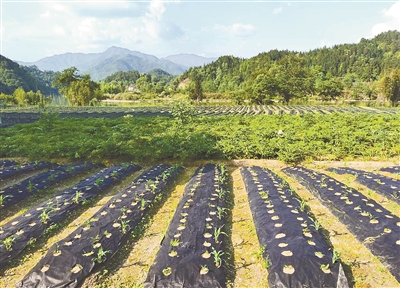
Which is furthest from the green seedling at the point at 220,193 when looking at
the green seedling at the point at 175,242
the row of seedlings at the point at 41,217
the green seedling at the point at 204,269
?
the row of seedlings at the point at 41,217

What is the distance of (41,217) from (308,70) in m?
73.3

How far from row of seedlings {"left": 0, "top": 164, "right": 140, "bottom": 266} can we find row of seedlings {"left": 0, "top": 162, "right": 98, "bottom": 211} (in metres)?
1.00

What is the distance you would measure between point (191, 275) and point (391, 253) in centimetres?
294

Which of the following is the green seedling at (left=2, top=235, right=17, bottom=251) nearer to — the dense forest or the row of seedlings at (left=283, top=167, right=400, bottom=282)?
Answer: the row of seedlings at (left=283, top=167, right=400, bottom=282)

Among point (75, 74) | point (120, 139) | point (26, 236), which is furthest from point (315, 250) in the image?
point (75, 74)

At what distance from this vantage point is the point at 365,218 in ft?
15.5

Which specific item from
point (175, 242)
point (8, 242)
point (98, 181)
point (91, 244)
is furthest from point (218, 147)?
point (8, 242)

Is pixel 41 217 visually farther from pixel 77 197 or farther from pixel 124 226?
pixel 124 226

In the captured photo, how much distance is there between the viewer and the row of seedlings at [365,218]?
3834 mm

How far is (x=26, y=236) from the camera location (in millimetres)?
4543

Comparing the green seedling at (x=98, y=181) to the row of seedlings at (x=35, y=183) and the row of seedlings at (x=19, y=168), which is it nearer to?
the row of seedlings at (x=35, y=183)

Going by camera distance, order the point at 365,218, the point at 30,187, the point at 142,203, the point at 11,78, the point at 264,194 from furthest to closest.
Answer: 1. the point at 11,78
2. the point at 30,187
3. the point at 264,194
4. the point at 142,203
5. the point at 365,218

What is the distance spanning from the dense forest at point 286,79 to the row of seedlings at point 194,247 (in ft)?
147

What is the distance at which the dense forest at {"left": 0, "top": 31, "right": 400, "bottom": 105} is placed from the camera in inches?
1966
